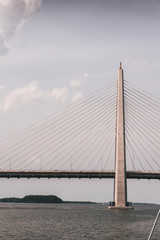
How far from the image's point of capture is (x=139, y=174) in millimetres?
80000

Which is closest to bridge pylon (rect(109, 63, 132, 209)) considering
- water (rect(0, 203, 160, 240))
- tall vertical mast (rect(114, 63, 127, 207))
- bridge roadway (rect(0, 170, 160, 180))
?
tall vertical mast (rect(114, 63, 127, 207))

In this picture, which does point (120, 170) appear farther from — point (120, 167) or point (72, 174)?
point (72, 174)

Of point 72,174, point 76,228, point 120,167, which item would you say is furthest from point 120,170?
point 76,228

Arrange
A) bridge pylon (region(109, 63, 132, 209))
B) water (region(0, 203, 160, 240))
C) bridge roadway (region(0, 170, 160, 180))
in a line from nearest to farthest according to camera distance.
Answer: water (region(0, 203, 160, 240)), bridge pylon (region(109, 63, 132, 209)), bridge roadway (region(0, 170, 160, 180))

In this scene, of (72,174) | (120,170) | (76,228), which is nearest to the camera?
(76,228)

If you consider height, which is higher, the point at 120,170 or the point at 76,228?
the point at 120,170

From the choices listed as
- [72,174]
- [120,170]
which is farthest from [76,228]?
[72,174]

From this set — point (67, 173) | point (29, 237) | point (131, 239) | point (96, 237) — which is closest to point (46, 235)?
point (29, 237)

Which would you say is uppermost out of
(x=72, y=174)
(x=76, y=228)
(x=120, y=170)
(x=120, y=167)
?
(x=120, y=167)

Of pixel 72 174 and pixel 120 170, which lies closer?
pixel 120 170

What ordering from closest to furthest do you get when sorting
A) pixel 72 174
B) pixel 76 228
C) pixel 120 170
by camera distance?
pixel 76 228
pixel 120 170
pixel 72 174

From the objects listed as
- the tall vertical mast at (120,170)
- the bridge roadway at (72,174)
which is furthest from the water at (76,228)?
the bridge roadway at (72,174)

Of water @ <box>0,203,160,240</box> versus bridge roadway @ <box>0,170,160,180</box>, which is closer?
water @ <box>0,203,160,240</box>

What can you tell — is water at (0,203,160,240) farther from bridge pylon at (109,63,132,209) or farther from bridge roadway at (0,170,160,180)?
bridge roadway at (0,170,160,180)
